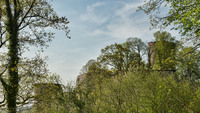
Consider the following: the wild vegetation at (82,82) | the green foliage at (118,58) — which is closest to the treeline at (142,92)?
the wild vegetation at (82,82)

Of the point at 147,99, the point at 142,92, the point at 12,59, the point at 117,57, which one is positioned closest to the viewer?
the point at 147,99

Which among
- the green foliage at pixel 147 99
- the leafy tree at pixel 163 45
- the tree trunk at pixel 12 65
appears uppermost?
the leafy tree at pixel 163 45

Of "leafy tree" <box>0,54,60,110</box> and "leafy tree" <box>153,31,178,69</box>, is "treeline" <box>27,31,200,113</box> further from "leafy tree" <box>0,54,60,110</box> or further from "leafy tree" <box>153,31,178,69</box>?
"leafy tree" <box>153,31,178,69</box>

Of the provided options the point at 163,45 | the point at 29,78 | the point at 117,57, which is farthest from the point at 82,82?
the point at 163,45

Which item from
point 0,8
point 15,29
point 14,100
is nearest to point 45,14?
point 15,29

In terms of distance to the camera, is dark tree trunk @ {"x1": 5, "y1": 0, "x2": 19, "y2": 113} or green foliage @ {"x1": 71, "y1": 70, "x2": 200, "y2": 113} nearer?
green foliage @ {"x1": 71, "y1": 70, "x2": 200, "y2": 113}

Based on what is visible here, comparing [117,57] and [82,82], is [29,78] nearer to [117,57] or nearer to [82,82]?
[82,82]

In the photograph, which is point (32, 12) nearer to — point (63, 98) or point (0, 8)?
point (0, 8)

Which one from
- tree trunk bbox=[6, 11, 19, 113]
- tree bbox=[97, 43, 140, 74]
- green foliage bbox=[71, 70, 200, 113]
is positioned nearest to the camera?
green foliage bbox=[71, 70, 200, 113]

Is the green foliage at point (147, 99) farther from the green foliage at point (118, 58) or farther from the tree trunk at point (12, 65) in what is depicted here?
the green foliage at point (118, 58)

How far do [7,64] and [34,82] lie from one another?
181 cm

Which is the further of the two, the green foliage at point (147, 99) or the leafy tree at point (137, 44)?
the leafy tree at point (137, 44)

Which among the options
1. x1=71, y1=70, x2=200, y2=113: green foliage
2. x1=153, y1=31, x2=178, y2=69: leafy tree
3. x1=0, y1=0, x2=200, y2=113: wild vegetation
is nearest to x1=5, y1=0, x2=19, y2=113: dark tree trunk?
x1=0, y1=0, x2=200, y2=113: wild vegetation

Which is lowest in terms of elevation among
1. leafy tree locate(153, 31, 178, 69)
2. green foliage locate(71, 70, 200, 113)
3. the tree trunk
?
green foliage locate(71, 70, 200, 113)
